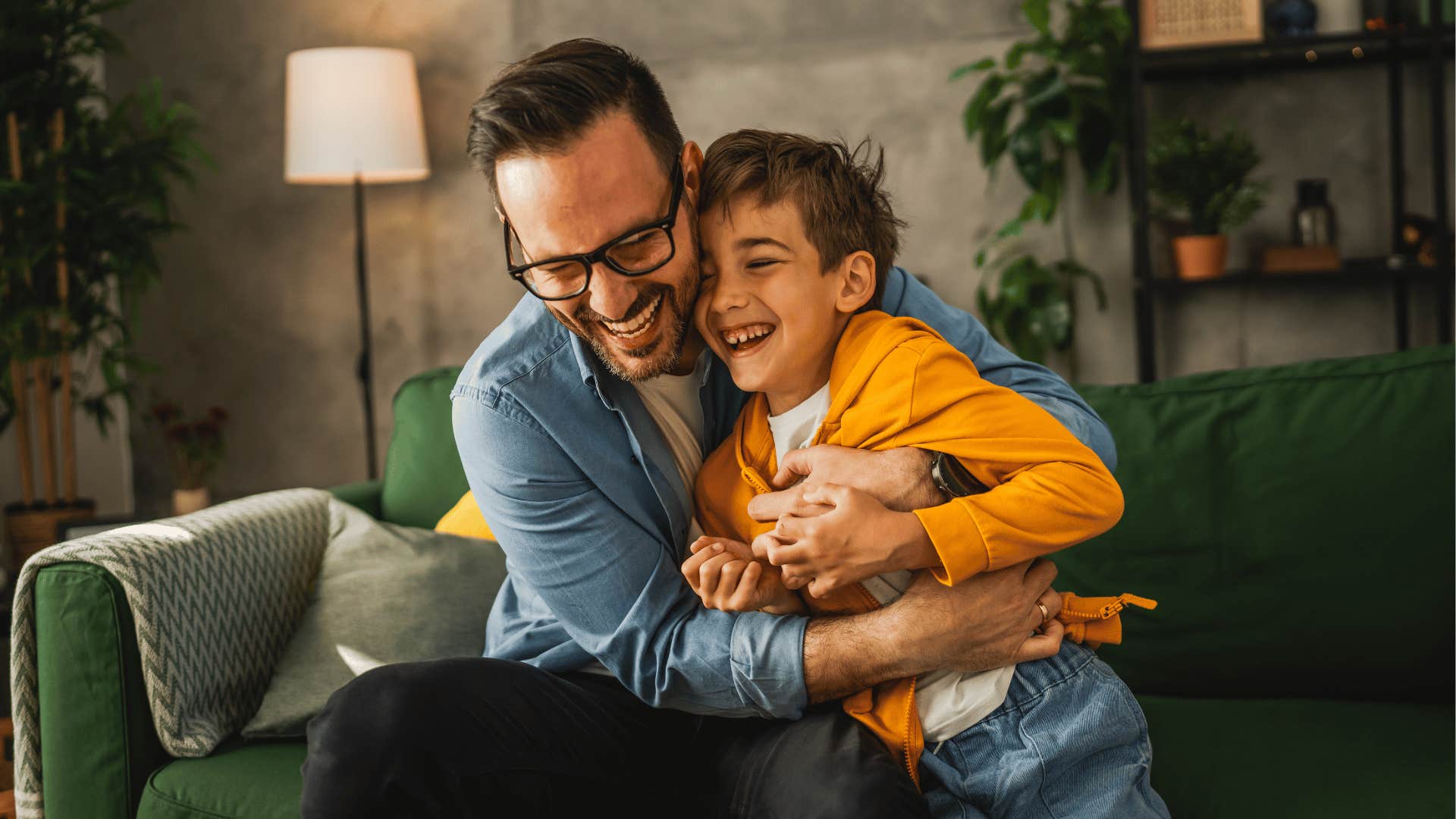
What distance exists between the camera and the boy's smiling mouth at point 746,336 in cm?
130

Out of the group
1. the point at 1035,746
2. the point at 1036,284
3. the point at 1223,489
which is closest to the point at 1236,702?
the point at 1223,489

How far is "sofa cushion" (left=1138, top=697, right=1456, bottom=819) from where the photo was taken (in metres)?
1.40

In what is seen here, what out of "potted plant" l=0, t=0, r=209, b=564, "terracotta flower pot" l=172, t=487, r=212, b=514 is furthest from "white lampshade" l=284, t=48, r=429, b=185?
"terracotta flower pot" l=172, t=487, r=212, b=514

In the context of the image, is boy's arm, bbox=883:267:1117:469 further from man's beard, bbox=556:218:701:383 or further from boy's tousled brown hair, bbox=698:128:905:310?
man's beard, bbox=556:218:701:383

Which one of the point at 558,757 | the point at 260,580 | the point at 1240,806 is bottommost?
the point at 1240,806

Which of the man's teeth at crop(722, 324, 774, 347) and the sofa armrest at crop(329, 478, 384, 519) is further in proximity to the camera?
the sofa armrest at crop(329, 478, 384, 519)

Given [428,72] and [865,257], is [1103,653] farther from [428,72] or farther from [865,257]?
[428,72]

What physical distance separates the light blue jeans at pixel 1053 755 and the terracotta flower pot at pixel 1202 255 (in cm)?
215

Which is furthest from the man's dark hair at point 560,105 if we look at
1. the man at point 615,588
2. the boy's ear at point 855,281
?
the boy's ear at point 855,281

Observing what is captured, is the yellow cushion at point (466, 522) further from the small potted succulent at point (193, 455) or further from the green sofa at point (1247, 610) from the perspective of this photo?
the small potted succulent at point (193, 455)

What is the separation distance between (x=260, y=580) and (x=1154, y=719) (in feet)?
4.55

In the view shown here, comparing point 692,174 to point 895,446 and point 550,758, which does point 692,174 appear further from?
point 550,758

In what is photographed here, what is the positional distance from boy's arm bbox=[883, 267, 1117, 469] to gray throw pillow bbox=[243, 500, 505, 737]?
0.83 meters

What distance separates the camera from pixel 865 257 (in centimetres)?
135
